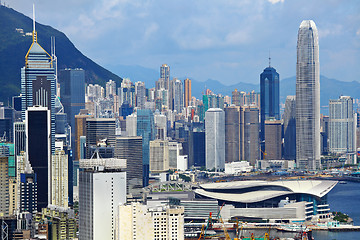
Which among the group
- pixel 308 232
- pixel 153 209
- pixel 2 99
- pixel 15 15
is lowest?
pixel 308 232

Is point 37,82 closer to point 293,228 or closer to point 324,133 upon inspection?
point 293,228

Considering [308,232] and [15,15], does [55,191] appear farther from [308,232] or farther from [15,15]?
[15,15]

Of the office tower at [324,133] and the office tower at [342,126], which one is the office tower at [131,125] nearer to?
the office tower at [324,133]

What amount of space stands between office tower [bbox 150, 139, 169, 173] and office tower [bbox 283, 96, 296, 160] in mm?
12127

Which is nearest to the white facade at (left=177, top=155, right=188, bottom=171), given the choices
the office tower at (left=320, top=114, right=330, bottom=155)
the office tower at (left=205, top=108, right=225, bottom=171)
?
the office tower at (left=205, top=108, right=225, bottom=171)

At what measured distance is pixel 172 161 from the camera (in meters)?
66.9

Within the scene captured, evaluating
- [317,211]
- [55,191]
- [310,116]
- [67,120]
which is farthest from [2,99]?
[317,211]

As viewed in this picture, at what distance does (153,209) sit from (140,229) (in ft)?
2.56

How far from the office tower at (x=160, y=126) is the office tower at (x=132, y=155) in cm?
2354

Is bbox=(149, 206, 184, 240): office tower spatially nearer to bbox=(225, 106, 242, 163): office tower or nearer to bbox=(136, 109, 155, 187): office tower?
bbox=(136, 109, 155, 187): office tower

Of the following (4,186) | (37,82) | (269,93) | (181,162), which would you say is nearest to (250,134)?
(181,162)

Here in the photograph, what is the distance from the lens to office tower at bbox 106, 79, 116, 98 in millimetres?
82812

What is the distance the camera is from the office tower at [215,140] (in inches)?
2682

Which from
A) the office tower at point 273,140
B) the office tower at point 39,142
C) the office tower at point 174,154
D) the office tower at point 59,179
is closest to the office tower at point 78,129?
the office tower at point 39,142
